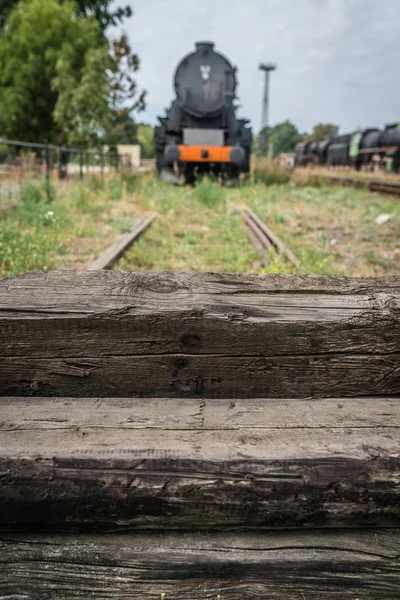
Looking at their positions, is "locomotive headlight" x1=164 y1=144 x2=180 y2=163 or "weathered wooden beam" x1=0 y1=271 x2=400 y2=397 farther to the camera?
"locomotive headlight" x1=164 y1=144 x2=180 y2=163

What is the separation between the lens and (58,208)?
8.48 meters

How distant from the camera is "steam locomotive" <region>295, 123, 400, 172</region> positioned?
22562mm

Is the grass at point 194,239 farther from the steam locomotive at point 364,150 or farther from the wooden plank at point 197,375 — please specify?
the steam locomotive at point 364,150

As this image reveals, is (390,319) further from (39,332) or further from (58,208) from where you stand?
(58,208)

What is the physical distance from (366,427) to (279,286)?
386 mm

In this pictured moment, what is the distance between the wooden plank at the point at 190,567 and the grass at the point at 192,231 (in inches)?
124

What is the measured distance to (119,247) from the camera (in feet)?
18.8

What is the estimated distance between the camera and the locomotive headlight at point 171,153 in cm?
1455

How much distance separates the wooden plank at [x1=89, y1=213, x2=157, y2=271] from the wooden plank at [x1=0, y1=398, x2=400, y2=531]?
11.3 feet

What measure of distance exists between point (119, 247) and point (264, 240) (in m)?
1.76

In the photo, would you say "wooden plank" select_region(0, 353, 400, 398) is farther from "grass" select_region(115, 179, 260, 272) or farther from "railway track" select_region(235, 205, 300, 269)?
"grass" select_region(115, 179, 260, 272)

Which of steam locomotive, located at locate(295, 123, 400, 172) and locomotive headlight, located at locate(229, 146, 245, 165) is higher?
steam locomotive, located at locate(295, 123, 400, 172)

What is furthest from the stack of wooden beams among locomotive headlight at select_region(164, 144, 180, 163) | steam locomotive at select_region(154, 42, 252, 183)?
steam locomotive at select_region(154, 42, 252, 183)

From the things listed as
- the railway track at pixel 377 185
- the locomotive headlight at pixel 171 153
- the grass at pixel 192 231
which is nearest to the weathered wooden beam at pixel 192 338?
the grass at pixel 192 231
